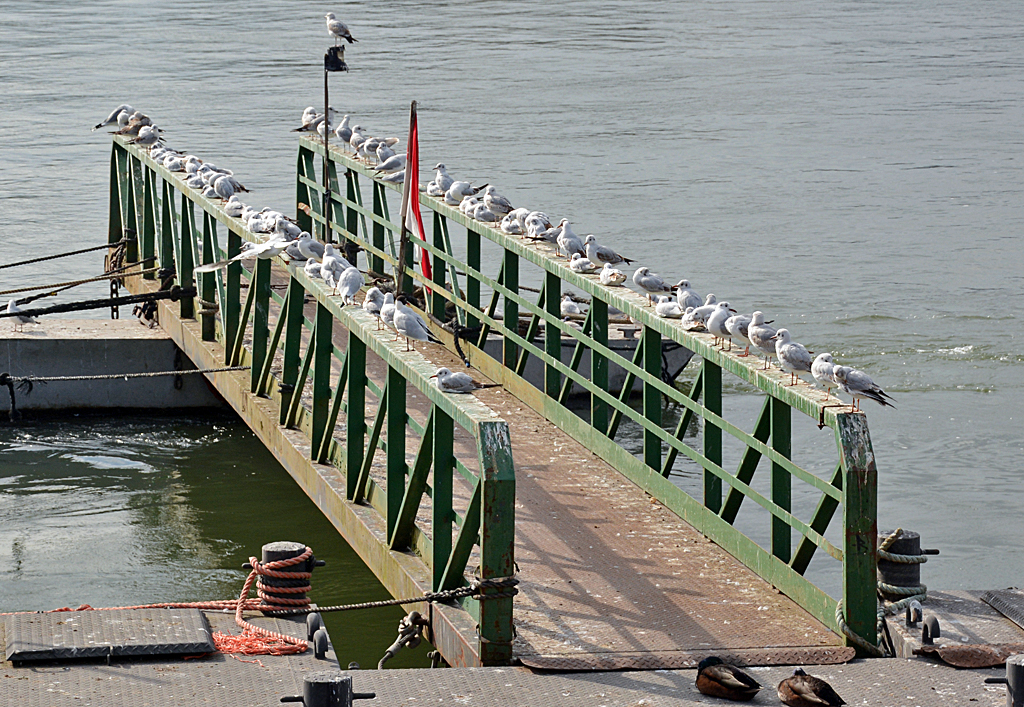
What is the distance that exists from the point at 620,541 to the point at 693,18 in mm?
47630

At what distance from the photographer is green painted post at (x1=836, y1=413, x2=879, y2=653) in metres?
6.72

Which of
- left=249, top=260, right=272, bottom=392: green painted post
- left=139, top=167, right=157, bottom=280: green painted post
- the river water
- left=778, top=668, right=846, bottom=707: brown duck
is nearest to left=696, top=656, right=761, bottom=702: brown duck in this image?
left=778, top=668, right=846, bottom=707: brown duck

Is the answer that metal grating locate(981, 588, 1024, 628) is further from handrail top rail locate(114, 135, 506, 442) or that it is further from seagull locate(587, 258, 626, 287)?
seagull locate(587, 258, 626, 287)

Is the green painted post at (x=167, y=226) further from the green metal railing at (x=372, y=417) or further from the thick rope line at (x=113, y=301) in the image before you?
the thick rope line at (x=113, y=301)

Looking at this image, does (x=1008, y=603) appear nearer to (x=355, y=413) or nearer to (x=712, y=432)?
(x=712, y=432)

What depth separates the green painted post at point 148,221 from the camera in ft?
54.0

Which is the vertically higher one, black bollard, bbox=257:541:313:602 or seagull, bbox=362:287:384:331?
seagull, bbox=362:287:384:331

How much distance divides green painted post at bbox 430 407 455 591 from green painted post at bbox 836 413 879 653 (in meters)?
1.85

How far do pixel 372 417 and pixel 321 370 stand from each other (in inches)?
36.6

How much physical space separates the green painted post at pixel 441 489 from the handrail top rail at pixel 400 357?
0.49 feet

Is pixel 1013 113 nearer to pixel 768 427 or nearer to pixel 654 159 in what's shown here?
pixel 654 159

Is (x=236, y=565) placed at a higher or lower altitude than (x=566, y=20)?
lower

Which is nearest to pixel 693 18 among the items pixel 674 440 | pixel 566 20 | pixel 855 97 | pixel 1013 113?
pixel 566 20

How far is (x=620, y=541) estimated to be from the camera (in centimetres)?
828
